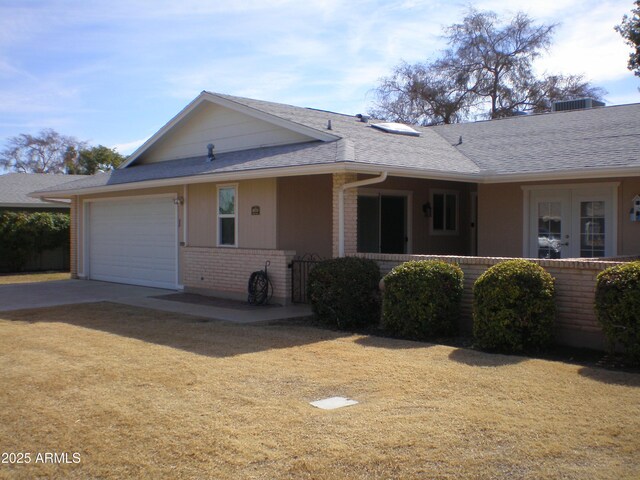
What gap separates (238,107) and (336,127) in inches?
105

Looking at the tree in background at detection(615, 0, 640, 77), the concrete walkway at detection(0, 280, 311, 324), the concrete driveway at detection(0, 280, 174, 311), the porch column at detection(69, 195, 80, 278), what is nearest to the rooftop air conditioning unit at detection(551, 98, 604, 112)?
the tree in background at detection(615, 0, 640, 77)

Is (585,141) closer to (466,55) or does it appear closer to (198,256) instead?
(198,256)

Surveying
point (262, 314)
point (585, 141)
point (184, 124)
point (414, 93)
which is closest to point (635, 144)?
point (585, 141)

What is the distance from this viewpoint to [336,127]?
51.0 feet

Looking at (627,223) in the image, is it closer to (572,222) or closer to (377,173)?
(572,222)

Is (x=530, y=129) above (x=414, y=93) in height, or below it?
below

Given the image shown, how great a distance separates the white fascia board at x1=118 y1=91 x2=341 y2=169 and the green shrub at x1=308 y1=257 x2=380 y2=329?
12.1 ft

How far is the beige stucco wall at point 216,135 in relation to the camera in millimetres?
15961

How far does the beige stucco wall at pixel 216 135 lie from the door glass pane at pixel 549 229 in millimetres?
5437

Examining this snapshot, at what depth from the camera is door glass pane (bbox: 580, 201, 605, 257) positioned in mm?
13672

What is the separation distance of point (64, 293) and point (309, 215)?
676 cm

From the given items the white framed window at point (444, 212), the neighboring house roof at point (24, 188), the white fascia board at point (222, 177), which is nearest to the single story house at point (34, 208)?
the neighboring house roof at point (24, 188)

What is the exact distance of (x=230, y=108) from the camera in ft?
55.4

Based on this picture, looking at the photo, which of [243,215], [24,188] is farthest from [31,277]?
[243,215]
